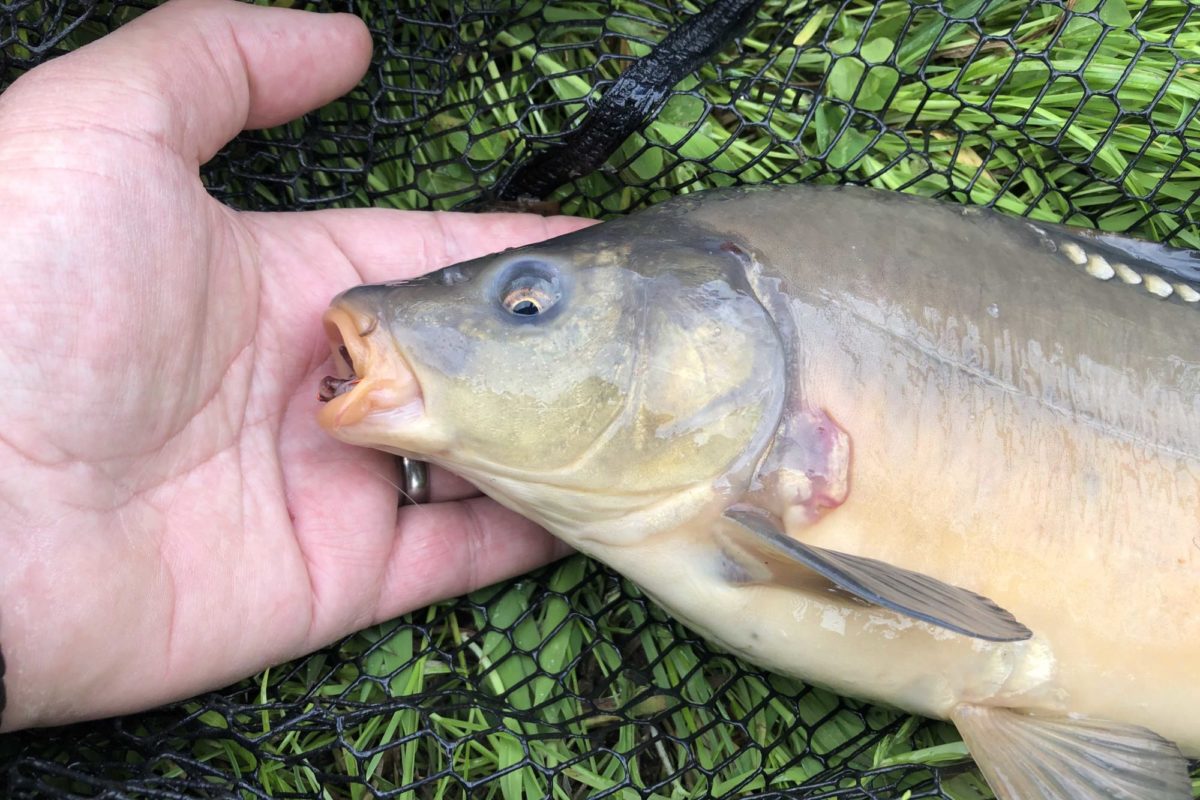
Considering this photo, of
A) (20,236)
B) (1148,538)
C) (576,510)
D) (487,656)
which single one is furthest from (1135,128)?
(20,236)

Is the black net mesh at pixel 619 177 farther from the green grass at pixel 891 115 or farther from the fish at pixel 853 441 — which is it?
the fish at pixel 853 441

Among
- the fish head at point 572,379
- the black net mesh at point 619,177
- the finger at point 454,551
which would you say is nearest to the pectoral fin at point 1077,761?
the black net mesh at point 619,177

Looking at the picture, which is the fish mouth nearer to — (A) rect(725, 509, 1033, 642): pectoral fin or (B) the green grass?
(A) rect(725, 509, 1033, 642): pectoral fin

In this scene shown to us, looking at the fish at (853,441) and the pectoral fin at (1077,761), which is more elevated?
the fish at (853,441)

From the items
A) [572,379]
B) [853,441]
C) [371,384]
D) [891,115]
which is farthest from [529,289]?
[891,115]

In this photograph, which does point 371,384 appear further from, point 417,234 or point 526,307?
point 417,234

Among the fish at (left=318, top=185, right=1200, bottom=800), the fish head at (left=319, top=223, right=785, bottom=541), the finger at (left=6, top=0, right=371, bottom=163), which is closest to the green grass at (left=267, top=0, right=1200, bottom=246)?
the finger at (left=6, top=0, right=371, bottom=163)

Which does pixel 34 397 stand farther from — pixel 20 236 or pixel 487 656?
pixel 487 656
